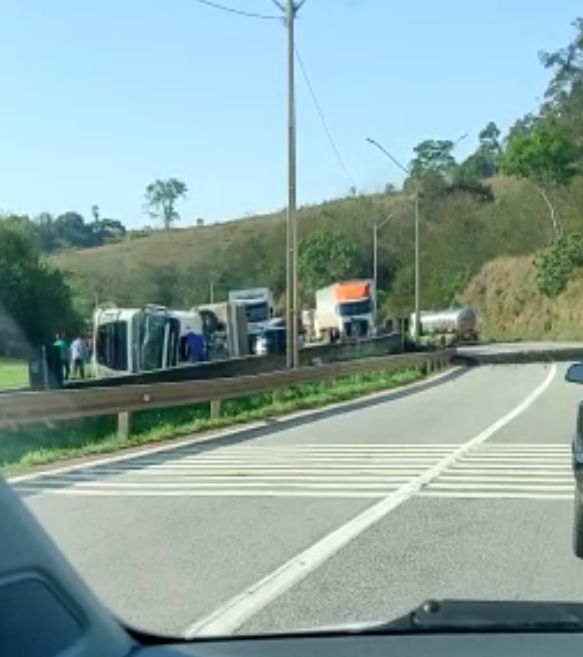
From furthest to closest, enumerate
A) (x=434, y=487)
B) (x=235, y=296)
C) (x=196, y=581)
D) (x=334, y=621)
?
(x=235, y=296) → (x=434, y=487) → (x=196, y=581) → (x=334, y=621)

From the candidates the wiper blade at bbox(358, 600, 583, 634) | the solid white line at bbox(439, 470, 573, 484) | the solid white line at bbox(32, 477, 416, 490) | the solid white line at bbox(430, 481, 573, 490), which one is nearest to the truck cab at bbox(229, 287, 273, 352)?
the solid white line at bbox(439, 470, 573, 484)

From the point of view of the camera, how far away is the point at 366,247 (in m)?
106

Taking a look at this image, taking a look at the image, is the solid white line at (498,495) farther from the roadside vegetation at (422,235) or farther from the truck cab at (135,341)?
the roadside vegetation at (422,235)

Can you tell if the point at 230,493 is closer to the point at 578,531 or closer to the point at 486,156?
the point at 578,531

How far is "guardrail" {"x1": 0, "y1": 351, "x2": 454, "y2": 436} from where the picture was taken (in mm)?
16531

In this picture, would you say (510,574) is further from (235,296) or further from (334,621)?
(235,296)

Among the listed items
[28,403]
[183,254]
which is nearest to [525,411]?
[28,403]

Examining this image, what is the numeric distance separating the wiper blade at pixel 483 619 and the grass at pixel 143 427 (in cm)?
898

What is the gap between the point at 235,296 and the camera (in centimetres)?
6906

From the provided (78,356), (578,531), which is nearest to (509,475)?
(578,531)

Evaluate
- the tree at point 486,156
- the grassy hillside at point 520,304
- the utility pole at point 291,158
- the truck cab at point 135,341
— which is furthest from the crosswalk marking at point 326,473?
the tree at point 486,156

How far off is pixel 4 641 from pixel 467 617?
149cm

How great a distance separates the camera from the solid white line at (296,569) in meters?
7.06

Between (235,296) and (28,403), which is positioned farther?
(235,296)
